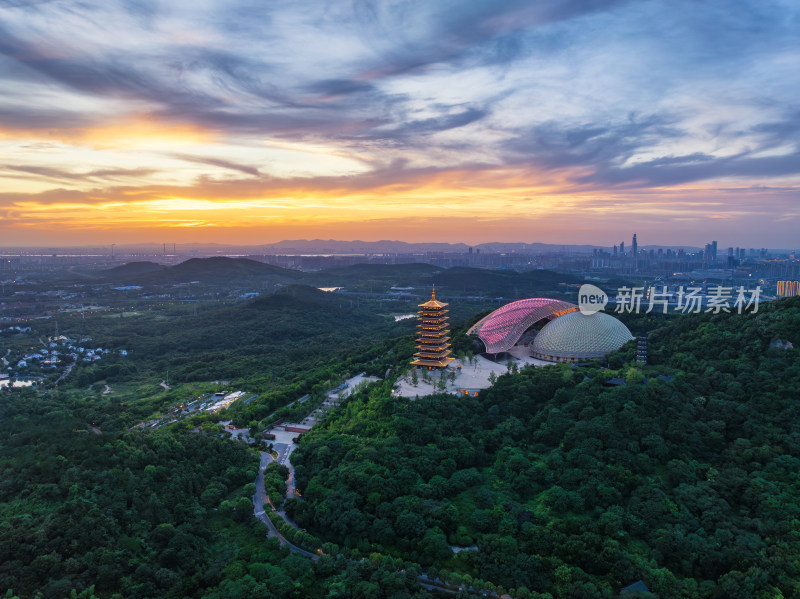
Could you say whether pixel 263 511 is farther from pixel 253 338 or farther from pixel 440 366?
pixel 253 338

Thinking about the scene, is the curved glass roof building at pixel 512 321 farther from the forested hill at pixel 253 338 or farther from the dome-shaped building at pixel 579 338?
the forested hill at pixel 253 338

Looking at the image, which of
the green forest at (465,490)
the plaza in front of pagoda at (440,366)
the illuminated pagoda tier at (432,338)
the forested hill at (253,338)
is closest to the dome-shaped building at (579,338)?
the plaza in front of pagoda at (440,366)

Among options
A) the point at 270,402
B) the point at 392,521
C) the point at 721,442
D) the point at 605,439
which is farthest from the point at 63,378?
the point at 721,442

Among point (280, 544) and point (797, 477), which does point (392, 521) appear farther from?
point (797, 477)

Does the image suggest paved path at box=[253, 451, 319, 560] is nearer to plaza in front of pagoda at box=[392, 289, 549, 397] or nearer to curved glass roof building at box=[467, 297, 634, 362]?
plaza in front of pagoda at box=[392, 289, 549, 397]

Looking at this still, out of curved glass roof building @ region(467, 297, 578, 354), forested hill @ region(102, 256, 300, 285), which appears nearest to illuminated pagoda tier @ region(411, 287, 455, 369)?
curved glass roof building @ region(467, 297, 578, 354)
